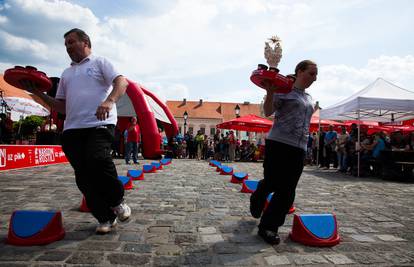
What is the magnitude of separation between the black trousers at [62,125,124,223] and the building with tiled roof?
203 feet

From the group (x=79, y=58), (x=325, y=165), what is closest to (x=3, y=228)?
(x=79, y=58)

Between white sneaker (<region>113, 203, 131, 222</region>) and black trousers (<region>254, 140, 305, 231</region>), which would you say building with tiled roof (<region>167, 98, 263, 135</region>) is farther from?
black trousers (<region>254, 140, 305, 231</region>)

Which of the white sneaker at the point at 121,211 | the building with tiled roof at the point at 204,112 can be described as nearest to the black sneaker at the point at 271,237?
the white sneaker at the point at 121,211

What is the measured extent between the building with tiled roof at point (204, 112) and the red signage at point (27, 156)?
173 ft

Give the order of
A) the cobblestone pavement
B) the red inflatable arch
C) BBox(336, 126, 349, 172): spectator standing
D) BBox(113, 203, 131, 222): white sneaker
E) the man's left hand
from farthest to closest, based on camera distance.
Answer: BBox(336, 126, 349, 172): spectator standing
the red inflatable arch
BBox(113, 203, 131, 222): white sneaker
the man's left hand
the cobblestone pavement

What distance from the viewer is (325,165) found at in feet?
50.9

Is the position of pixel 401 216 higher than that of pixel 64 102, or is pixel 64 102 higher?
pixel 64 102

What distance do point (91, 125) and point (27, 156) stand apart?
347 inches

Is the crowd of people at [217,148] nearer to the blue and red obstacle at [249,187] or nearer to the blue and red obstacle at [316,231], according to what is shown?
the blue and red obstacle at [249,187]

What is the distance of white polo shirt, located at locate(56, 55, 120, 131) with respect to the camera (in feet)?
9.60

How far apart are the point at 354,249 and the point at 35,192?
5013 mm

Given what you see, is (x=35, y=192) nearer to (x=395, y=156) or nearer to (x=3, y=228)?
(x=3, y=228)

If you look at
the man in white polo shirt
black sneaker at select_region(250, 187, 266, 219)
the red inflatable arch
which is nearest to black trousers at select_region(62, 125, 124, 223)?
the man in white polo shirt

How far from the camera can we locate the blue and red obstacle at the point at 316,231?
2.91m
